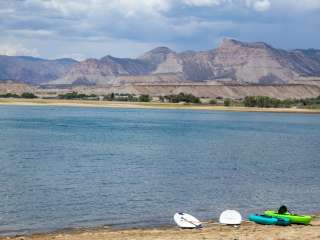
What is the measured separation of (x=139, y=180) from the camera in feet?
127

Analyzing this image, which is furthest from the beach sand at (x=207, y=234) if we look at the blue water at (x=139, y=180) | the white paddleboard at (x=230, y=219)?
the blue water at (x=139, y=180)

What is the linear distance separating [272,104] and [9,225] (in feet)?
584

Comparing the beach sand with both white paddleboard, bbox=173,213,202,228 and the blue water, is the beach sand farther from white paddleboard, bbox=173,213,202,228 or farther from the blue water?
the blue water

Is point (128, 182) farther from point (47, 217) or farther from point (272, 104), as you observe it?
point (272, 104)

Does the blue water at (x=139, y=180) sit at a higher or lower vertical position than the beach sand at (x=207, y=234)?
lower

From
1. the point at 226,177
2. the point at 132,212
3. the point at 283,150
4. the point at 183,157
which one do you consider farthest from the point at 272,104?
the point at 132,212

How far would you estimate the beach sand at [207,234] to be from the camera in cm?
2172

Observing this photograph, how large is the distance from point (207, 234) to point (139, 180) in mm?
16405

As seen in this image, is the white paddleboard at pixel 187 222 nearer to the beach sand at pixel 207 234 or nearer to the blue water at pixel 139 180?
the beach sand at pixel 207 234

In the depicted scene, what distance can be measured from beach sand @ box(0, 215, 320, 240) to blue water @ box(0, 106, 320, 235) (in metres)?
1.68

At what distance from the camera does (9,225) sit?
25.4 meters

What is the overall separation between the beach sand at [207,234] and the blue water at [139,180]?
5.50 ft

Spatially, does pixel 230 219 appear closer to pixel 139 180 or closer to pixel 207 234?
pixel 207 234

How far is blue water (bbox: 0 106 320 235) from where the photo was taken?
28312mm
